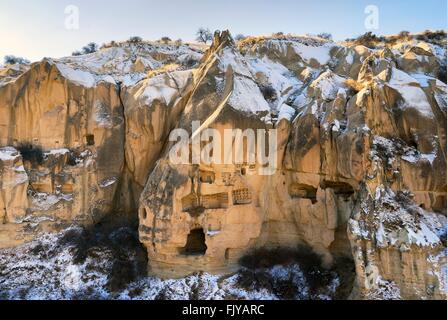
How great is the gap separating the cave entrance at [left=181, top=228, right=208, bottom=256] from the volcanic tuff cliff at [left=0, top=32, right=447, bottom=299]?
0.05 metres

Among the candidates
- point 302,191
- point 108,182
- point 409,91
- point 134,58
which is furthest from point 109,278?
point 134,58

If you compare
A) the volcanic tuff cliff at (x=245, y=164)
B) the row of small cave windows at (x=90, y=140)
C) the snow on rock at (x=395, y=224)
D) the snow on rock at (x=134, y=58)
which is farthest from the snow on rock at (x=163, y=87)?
the snow on rock at (x=395, y=224)

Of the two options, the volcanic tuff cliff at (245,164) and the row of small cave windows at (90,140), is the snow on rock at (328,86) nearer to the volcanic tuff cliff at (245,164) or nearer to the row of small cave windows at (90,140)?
the volcanic tuff cliff at (245,164)

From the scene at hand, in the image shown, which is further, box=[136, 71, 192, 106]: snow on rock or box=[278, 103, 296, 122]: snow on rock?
box=[136, 71, 192, 106]: snow on rock

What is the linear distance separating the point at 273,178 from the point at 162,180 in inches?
148

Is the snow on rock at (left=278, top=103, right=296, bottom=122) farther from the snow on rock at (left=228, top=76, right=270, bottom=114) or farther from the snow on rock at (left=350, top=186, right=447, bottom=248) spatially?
the snow on rock at (left=350, top=186, right=447, bottom=248)

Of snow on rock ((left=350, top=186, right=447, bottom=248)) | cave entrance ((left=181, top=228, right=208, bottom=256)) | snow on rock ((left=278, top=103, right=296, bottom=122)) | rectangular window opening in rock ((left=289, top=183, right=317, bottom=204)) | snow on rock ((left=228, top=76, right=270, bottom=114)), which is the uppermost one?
snow on rock ((left=228, top=76, right=270, bottom=114))

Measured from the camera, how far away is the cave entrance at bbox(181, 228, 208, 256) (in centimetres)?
1360

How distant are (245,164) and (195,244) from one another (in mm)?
3526

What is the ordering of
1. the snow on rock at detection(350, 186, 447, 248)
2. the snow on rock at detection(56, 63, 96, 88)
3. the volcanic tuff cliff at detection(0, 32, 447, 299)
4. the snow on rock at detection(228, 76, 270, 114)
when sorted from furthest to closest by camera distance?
the snow on rock at detection(56, 63, 96, 88) < the snow on rock at detection(228, 76, 270, 114) < the volcanic tuff cliff at detection(0, 32, 447, 299) < the snow on rock at detection(350, 186, 447, 248)

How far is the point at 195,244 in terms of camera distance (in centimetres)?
1422

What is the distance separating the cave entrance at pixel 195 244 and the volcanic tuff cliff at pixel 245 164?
52mm

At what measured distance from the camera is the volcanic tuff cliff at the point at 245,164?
10984 millimetres

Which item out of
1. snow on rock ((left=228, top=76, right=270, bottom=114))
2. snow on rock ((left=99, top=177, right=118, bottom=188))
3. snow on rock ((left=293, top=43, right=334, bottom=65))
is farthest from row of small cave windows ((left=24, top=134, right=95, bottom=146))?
snow on rock ((left=293, top=43, right=334, bottom=65))
